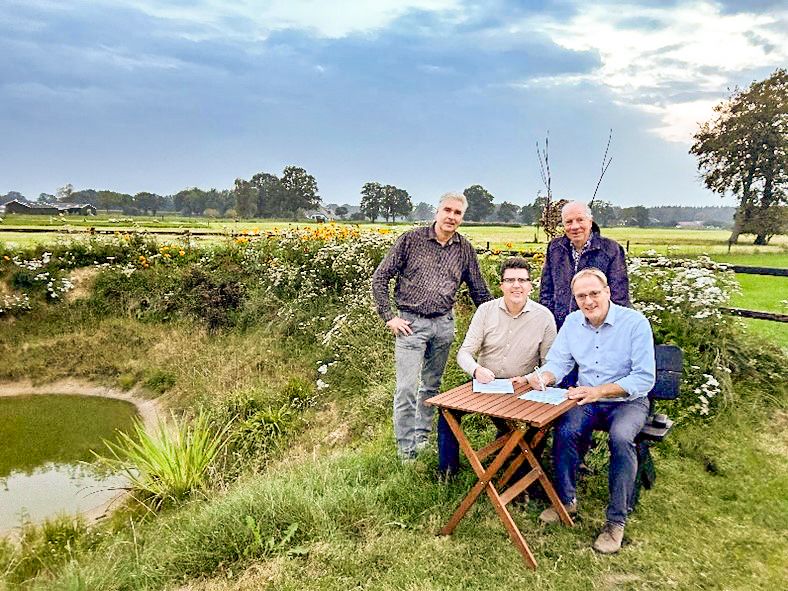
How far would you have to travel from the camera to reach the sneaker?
407 cm

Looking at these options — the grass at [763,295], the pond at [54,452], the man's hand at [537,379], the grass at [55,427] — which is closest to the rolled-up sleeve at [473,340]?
the man's hand at [537,379]

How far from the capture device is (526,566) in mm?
3582

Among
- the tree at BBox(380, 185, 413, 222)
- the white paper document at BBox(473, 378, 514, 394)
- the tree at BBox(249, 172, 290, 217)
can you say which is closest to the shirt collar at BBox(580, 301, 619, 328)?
the white paper document at BBox(473, 378, 514, 394)

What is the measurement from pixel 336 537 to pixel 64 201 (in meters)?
41.9

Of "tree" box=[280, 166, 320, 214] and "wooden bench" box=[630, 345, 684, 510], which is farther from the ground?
"tree" box=[280, 166, 320, 214]

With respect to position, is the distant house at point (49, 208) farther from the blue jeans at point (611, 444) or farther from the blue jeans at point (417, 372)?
the blue jeans at point (611, 444)

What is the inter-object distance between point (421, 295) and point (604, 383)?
4.98 feet

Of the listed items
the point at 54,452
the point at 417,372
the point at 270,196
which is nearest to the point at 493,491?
the point at 417,372

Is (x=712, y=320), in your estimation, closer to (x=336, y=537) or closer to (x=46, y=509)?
(x=336, y=537)

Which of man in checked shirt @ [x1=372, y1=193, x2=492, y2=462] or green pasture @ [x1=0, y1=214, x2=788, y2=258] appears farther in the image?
green pasture @ [x1=0, y1=214, x2=788, y2=258]

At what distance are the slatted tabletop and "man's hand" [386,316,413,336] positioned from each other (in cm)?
78

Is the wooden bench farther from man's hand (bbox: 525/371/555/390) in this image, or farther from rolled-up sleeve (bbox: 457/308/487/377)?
rolled-up sleeve (bbox: 457/308/487/377)

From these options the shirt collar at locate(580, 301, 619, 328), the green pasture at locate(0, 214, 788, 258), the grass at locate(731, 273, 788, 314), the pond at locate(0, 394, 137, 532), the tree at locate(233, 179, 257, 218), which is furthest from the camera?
the tree at locate(233, 179, 257, 218)

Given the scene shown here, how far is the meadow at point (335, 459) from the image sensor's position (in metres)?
3.68
